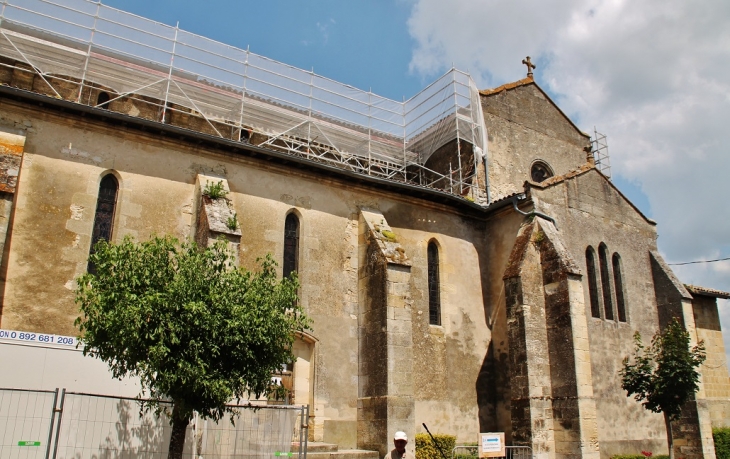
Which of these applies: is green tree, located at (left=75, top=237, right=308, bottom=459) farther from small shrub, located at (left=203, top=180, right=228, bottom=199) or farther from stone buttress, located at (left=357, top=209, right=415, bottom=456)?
stone buttress, located at (left=357, top=209, right=415, bottom=456)

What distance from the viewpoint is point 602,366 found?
18422 millimetres

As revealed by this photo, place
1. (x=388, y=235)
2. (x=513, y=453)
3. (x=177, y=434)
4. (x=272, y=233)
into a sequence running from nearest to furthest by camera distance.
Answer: (x=177, y=434) < (x=513, y=453) < (x=272, y=233) < (x=388, y=235)

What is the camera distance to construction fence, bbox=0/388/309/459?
30.6ft

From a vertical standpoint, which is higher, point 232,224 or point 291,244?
point 291,244

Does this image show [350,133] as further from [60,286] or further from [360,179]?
[60,286]

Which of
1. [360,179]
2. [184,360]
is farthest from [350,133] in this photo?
[184,360]

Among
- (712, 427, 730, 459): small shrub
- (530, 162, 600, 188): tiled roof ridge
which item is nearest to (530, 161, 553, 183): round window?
(530, 162, 600, 188): tiled roof ridge

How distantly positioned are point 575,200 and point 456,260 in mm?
4288

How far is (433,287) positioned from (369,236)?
297 cm

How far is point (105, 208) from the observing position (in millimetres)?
14562

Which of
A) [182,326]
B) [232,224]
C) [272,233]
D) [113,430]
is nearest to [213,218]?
[232,224]

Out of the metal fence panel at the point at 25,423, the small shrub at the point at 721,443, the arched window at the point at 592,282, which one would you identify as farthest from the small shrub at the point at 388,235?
the small shrub at the point at 721,443

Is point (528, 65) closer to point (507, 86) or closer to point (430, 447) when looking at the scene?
point (507, 86)

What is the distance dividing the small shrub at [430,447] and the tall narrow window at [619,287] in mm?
7697
